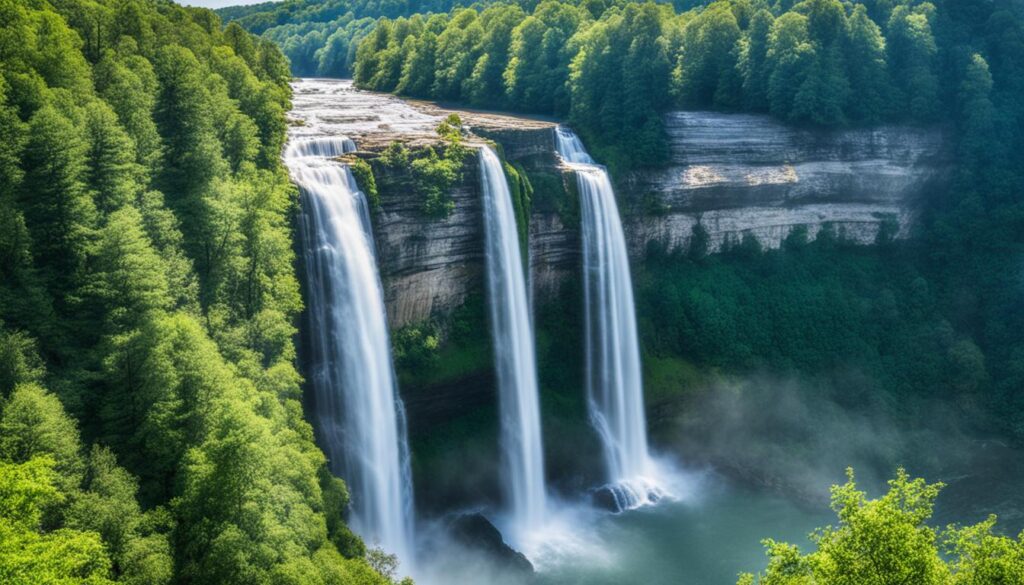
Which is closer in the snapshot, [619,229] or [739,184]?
[619,229]

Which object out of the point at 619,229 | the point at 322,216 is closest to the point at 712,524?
the point at 619,229

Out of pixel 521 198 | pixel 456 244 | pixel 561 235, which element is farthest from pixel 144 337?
pixel 561 235

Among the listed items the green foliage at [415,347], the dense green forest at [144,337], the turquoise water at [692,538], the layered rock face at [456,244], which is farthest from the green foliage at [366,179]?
the turquoise water at [692,538]

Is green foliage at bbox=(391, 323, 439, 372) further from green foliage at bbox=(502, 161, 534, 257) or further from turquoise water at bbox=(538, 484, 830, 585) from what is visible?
turquoise water at bbox=(538, 484, 830, 585)

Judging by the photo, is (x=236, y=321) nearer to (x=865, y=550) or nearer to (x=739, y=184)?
(x=865, y=550)

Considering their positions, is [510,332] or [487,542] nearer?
[487,542]

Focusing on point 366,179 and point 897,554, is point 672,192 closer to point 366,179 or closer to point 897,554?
point 366,179

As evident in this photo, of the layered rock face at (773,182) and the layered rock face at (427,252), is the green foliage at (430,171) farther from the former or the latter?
the layered rock face at (773,182)
